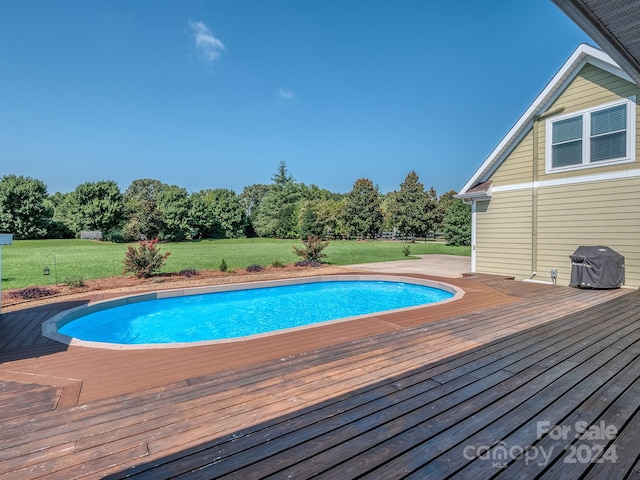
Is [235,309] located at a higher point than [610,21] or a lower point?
lower

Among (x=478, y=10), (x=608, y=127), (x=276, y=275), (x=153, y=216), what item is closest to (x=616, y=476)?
(x=608, y=127)

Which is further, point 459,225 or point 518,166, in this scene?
point 459,225

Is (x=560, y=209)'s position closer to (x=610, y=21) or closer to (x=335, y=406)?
(x=610, y=21)

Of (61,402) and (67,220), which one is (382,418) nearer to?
(61,402)

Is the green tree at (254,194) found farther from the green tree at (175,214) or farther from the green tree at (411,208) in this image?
the green tree at (411,208)

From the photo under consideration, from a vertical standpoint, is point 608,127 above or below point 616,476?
above

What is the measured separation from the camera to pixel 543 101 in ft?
27.4

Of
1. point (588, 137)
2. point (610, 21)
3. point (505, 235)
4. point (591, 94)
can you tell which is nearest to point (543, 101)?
point (591, 94)

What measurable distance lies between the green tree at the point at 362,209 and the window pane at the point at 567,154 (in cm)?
2791

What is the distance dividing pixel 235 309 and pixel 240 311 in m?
0.21

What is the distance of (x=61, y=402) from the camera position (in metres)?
2.53

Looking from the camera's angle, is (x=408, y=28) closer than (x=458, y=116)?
Yes

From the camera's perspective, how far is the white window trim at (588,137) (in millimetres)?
7016

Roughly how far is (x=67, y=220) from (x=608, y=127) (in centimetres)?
4140
